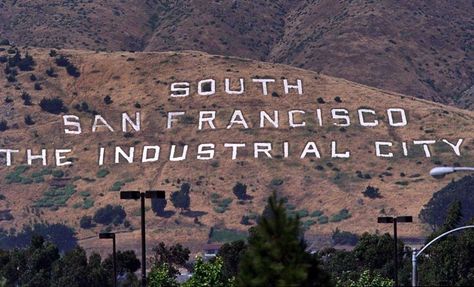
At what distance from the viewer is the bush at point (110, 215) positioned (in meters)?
177

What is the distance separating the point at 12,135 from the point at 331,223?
4376 centimetres

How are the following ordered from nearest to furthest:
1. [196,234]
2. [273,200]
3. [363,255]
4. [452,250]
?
[273,200] → [452,250] → [363,255] → [196,234]

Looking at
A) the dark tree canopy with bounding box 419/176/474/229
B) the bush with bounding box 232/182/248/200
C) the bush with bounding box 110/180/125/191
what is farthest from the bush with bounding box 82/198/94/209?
the dark tree canopy with bounding box 419/176/474/229

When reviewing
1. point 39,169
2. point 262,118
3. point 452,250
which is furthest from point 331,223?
point 452,250

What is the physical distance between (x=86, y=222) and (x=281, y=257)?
131 meters

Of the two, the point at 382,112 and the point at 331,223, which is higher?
the point at 382,112

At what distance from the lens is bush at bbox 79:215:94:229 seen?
177462 mm

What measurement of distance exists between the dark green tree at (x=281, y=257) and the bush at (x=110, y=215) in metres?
127

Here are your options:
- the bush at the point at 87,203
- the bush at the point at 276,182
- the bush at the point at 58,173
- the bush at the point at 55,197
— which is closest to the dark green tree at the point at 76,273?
the bush at the point at 87,203

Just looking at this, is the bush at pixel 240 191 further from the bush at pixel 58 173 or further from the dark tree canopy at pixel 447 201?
the bush at pixel 58 173

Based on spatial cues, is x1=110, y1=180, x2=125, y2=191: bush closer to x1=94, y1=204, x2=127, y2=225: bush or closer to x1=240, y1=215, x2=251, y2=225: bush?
x1=94, y1=204, x2=127, y2=225: bush

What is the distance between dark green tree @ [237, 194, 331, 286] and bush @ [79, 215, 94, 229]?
129 metres

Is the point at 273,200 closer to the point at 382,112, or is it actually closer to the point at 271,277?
the point at 271,277

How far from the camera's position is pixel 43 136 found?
196 m
